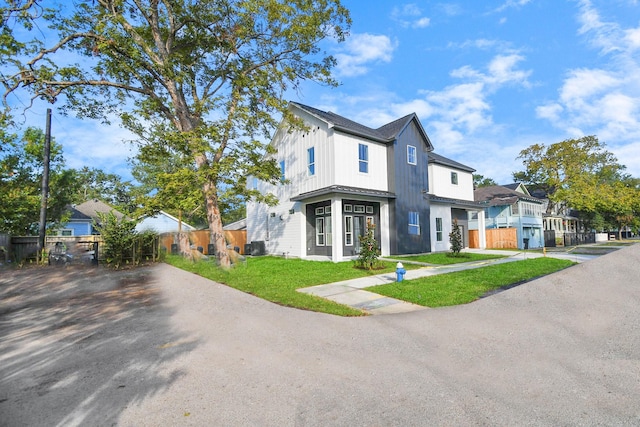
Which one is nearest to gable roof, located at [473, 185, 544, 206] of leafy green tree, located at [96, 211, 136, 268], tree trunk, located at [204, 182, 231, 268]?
tree trunk, located at [204, 182, 231, 268]

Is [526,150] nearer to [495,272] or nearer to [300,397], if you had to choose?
[495,272]

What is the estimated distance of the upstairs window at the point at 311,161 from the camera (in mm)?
17266

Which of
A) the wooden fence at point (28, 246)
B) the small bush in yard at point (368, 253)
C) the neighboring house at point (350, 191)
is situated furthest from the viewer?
the neighboring house at point (350, 191)

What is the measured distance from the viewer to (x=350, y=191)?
15.3 m

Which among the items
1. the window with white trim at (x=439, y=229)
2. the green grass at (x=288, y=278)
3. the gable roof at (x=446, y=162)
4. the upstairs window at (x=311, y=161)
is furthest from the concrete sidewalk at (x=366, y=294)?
the gable roof at (x=446, y=162)

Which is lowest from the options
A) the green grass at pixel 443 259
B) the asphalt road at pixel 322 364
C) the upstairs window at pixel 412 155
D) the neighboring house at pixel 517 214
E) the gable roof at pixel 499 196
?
the asphalt road at pixel 322 364

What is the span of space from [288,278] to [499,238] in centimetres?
2379

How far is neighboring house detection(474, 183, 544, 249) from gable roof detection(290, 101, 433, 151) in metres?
13.9

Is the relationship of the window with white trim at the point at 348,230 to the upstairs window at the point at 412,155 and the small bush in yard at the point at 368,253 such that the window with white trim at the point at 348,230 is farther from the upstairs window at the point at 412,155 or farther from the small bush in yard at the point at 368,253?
the upstairs window at the point at 412,155

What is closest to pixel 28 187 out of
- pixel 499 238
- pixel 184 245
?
pixel 184 245

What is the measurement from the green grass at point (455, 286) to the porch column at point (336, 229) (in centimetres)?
582

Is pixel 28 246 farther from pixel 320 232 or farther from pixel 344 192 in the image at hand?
pixel 344 192

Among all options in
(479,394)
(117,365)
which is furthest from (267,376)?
(479,394)

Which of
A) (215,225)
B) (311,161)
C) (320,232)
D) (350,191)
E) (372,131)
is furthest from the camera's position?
(372,131)
